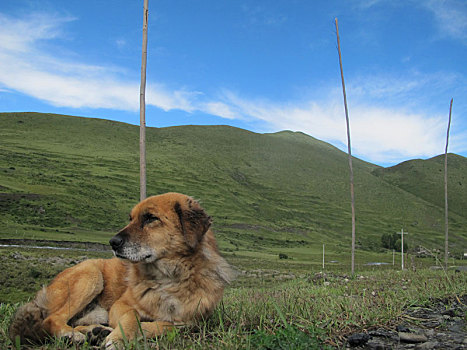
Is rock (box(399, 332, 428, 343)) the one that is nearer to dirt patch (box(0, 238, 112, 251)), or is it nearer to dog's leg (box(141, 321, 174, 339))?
dog's leg (box(141, 321, 174, 339))

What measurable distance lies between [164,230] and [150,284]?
1.95 feet

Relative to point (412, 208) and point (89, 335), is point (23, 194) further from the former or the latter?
point (412, 208)

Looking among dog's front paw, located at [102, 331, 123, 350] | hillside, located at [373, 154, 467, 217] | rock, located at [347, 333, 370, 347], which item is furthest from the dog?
hillside, located at [373, 154, 467, 217]

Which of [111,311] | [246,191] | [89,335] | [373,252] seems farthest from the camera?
[246,191]

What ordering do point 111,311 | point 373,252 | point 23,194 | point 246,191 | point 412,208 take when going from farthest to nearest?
point 412,208 → point 246,191 → point 373,252 → point 23,194 → point 111,311

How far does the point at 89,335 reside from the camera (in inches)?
149

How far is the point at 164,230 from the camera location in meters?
4.11

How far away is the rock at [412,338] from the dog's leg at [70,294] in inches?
119

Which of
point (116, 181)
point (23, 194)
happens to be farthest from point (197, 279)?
point (116, 181)

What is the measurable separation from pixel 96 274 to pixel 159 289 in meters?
0.84

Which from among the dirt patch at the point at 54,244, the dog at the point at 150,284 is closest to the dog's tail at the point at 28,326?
the dog at the point at 150,284

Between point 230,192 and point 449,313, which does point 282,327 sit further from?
point 230,192

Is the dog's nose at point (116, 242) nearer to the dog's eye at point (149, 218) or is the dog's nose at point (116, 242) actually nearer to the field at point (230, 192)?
the dog's eye at point (149, 218)

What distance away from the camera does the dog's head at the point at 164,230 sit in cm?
403
